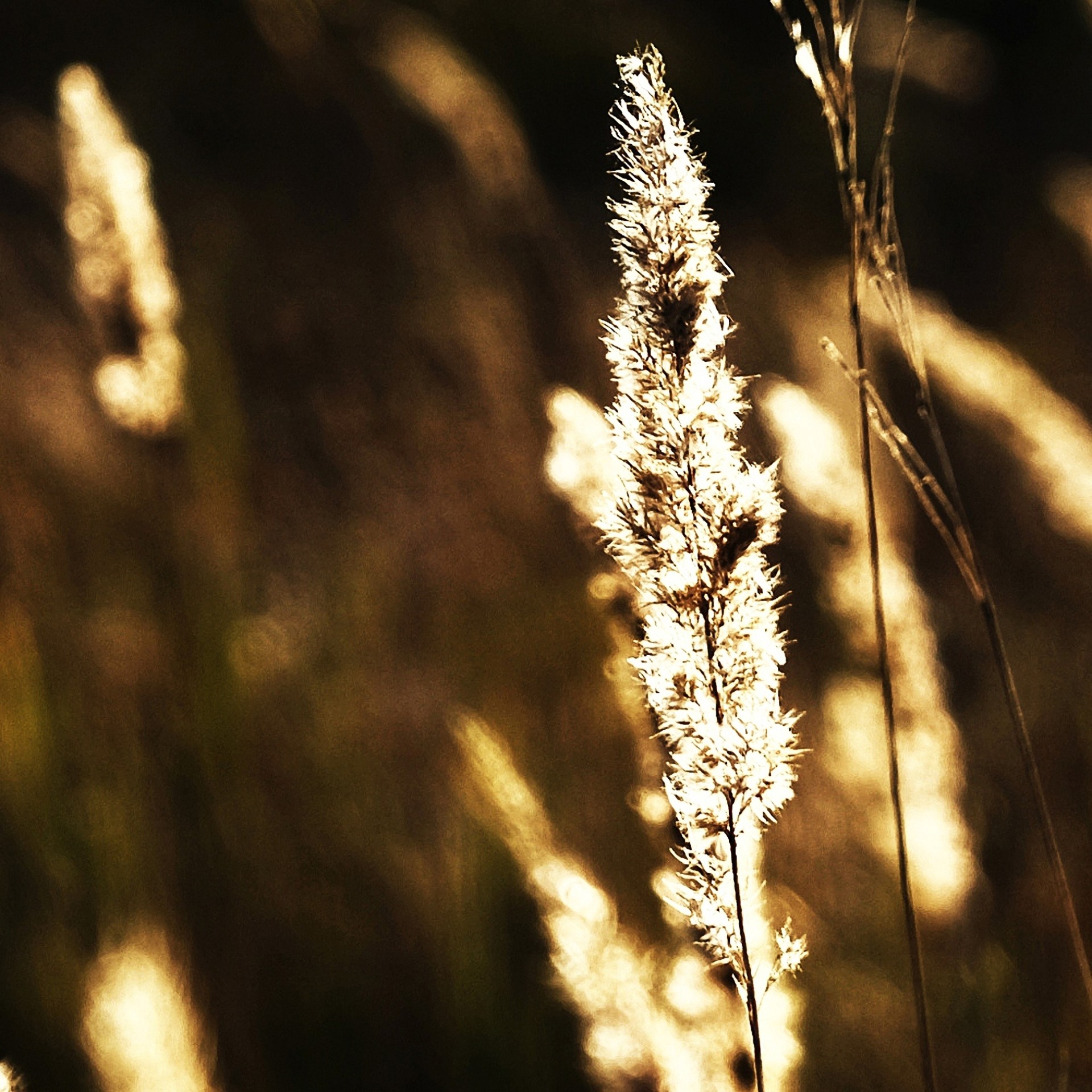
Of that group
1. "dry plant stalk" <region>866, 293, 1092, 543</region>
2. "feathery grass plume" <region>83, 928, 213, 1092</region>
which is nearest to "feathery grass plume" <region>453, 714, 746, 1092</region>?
"feathery grass plume" <region>83, 928, 213, 1092</region>

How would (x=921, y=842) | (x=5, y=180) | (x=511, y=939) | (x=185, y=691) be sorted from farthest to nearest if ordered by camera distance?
1. (x=5, y=180)
2. (x=511, y=939)
3. (x=185, y=691)
4. (x=921, y=842)

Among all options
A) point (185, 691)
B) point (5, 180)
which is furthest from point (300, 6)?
point (5, 180)

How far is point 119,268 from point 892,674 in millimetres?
837

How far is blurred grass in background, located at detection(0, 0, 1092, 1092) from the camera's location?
0.81 m

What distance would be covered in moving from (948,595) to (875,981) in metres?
1.15

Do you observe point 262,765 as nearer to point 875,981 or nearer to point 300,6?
point 875,981

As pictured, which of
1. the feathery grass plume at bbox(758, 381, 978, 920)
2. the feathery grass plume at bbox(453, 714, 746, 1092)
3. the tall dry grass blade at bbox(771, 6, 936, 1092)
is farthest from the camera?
the feathery grass plume at bbox(758, 381, 978, 920)

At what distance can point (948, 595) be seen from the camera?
6.03ft

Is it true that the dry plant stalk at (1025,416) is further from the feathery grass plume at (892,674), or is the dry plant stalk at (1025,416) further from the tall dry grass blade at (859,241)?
the tall dry grass blade at (859,241)

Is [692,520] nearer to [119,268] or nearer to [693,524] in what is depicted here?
[693,524]

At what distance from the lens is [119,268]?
88cm

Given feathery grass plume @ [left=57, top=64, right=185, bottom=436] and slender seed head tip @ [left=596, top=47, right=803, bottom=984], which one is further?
feathery grass plume @ [left=57, top=64, right=185, bottom=436]

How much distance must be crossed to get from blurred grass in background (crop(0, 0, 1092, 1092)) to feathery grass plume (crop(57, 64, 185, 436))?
51mm

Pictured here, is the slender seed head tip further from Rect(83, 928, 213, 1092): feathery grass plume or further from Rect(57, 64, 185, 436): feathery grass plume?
Rect(57, 64, 185, 436): feathery grass plume
